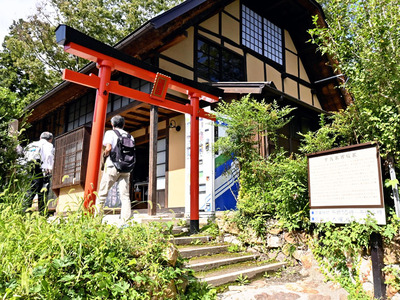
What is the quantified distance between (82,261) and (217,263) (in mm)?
2238

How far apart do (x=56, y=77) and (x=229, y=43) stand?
1234cm

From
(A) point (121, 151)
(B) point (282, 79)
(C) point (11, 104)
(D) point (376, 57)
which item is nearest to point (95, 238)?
(A) point (121, 151)

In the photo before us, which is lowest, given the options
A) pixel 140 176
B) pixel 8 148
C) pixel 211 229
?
pixel 211 229

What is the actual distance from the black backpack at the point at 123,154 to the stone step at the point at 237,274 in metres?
1.91

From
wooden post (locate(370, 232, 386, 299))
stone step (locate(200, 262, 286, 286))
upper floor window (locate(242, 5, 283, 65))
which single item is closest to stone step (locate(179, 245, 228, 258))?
stone step (locate(200, 262, 286, 286))

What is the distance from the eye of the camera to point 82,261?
2.56 m

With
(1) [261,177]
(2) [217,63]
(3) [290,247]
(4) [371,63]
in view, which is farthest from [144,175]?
(4) [371,63]

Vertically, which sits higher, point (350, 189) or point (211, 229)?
point (350, 189)

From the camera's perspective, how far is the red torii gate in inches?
165

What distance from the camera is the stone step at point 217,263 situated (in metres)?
4.05

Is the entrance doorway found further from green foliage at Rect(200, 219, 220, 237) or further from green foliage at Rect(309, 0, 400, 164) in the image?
green foliage at Rect(309, 0, 400, 164)

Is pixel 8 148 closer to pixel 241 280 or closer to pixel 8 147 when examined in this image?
pixel 8 147

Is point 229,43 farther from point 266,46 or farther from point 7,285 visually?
point 7,285

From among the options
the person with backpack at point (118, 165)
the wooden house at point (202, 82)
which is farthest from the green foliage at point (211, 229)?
the person with backpack at point (118, 165)
